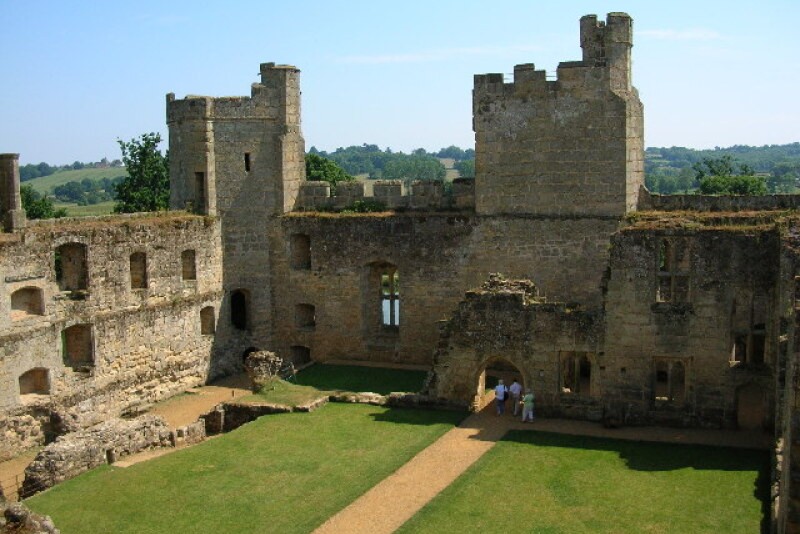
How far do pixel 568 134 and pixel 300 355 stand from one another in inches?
431

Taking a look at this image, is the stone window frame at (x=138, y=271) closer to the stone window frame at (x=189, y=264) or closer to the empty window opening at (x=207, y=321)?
the stone window frame at (x=189, y=264)

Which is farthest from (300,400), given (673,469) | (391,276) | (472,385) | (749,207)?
(749,207)

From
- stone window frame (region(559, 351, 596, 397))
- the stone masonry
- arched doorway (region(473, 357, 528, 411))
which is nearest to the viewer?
the stone masonry

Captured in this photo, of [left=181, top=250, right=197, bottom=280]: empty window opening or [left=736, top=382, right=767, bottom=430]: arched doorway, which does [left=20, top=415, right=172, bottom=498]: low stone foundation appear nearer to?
[left=181, top=250, right=197, bottom=280]: empty window opening

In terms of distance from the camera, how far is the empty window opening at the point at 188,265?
2903 centimetres

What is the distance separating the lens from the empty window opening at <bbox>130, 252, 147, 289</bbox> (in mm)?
27391

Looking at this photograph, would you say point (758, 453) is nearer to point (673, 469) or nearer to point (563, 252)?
point (673, 469)

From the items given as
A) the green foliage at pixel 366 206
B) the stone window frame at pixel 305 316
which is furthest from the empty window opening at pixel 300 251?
the green foliage at pixel 366 206

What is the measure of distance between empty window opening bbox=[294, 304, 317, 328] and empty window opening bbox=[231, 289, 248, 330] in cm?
164

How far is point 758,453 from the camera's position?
20422 millimetres

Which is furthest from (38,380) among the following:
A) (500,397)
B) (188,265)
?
(500,397)

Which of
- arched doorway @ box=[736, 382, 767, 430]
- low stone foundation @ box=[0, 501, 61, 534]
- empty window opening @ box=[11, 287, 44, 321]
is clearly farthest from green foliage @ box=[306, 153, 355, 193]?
low stone foundation @ box=[0, 501, 61, 534]

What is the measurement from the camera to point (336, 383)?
90.1 feet

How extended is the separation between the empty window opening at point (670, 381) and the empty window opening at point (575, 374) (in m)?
1.80
